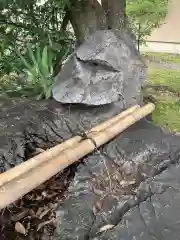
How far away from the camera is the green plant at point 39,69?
372 cm

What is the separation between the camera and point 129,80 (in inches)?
119

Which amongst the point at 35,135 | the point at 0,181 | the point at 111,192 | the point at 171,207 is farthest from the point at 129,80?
the point at 0,181

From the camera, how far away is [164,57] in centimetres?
703

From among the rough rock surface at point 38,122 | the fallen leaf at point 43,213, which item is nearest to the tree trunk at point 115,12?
the rough rock surface at point 38,122

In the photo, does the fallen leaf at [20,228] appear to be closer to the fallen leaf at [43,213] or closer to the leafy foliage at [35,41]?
the fallen leaf at [43,213]

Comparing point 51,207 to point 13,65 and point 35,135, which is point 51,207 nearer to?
point 35,135

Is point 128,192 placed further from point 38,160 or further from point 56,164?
point 38,160

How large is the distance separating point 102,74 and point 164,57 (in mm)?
4487

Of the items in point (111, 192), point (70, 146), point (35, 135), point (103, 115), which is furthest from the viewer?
point (103, 115)

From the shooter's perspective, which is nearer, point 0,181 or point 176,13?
point 0,181

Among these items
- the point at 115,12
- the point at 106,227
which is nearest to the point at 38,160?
the point at 106,227

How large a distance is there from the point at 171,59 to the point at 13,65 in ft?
12.4

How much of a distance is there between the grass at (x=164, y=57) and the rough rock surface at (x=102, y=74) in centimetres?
383

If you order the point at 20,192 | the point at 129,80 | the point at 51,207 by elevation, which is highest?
the point at 129,80
